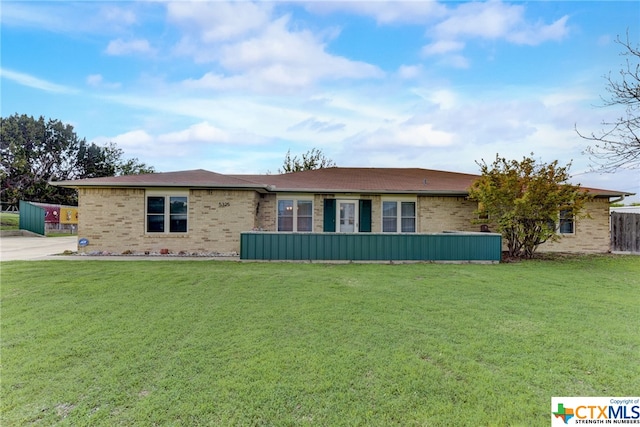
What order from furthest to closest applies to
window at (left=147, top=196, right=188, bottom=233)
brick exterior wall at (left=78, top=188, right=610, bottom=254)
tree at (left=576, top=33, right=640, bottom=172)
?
window at (left=147, top=196, right=188, bottom=233)
brick exterior wall at (left=78, top=188, right=610, bottom=254)
tree at (left=576, top=33, right=640, bottom=172)

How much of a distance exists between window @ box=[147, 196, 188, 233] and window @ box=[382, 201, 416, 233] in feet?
27.0

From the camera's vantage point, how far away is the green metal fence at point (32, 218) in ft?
74.8

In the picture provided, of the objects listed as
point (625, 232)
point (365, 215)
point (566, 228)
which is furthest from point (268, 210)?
point (625, 232)

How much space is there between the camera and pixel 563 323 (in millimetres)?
4633

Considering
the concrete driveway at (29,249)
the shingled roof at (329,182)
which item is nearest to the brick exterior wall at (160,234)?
the shingled roof at (329,182)

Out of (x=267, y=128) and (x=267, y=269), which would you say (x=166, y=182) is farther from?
(x=267, y=128)

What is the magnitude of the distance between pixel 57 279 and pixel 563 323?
1004cm

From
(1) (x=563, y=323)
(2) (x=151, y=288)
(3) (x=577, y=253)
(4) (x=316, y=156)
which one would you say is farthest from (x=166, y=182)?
(4) (x=316, y=156)

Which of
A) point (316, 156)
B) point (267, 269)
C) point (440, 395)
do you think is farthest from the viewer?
point (316, 156)

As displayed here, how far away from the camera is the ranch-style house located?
1224 centimetres

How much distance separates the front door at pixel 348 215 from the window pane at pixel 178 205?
247 inches

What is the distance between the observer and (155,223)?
488 inches

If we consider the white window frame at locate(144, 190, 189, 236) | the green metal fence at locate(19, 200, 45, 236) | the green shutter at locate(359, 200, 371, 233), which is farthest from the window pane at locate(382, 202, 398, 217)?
the green metal fence at locate(19, 200, 45, 236)

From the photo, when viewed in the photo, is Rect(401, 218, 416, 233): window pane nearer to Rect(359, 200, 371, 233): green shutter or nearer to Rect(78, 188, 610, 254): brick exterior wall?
Rect(359, 200, 371, 233): green shutter
